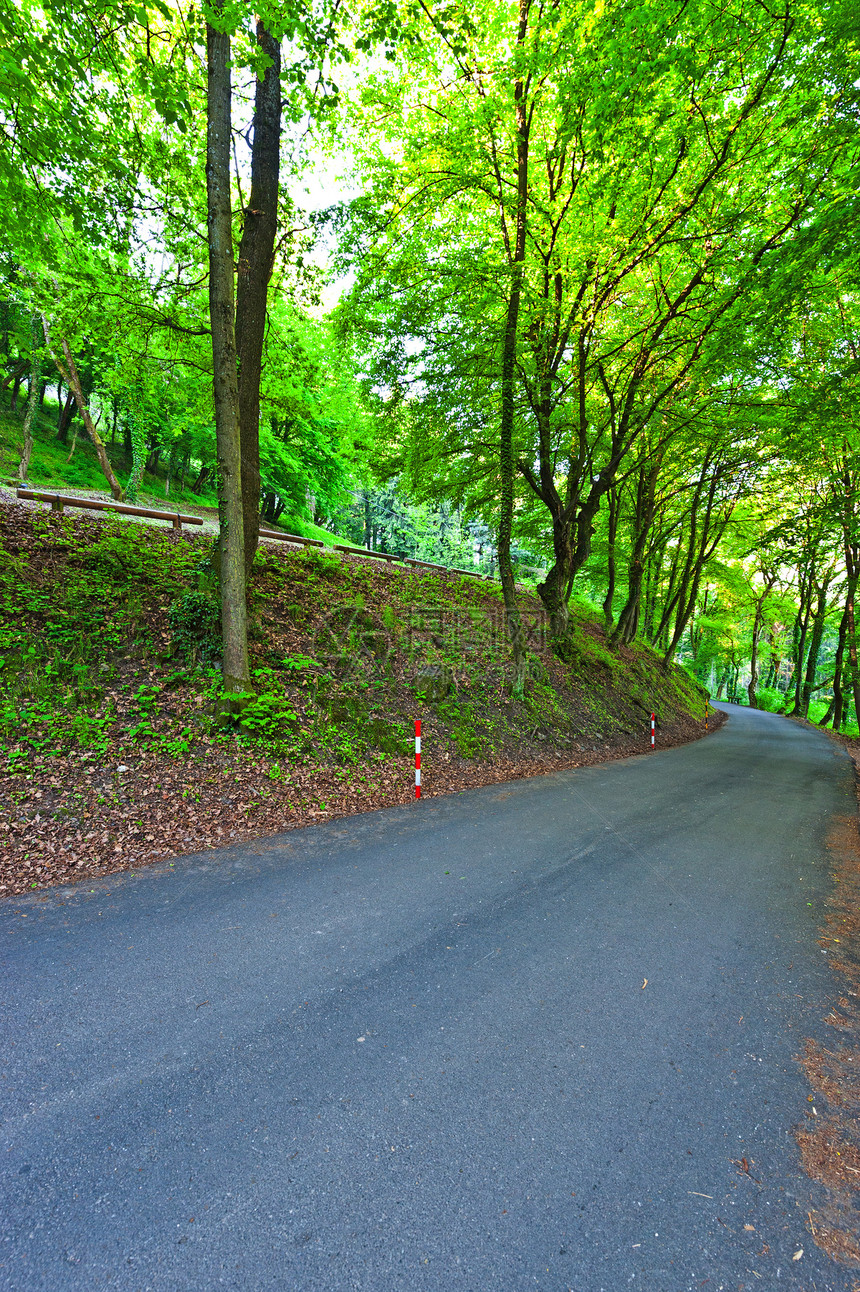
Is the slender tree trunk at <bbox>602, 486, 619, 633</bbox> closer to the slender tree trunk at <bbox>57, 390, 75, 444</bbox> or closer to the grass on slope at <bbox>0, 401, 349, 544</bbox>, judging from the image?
the grass on slope at <bbox>0, 401, 349, 544</bbox>

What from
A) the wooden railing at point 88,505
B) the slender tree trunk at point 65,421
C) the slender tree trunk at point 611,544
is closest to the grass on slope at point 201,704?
the wooden railing at point 88,505

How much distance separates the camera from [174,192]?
24.3ft

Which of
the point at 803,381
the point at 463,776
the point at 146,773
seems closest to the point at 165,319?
the point at 146,773

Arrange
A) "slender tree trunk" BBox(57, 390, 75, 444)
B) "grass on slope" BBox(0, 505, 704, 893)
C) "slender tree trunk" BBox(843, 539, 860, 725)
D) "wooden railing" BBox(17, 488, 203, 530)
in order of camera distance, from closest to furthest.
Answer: "grass on slope" BBox(0, 505, 704, 893), "wooden railing" BBox(17, 488, 203, 530), "slender tree trunk" BBox(843, 539, 860, 725), "slender tree trunk" BBox(57, 390, 75, 444)

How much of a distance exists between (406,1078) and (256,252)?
9792 millimetres

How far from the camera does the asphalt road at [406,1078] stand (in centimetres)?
164

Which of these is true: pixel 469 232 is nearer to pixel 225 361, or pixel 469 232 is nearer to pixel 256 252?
pixel 256 252

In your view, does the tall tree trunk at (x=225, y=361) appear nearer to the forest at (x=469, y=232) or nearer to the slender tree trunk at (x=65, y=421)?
the forest at (x=469, y=232)

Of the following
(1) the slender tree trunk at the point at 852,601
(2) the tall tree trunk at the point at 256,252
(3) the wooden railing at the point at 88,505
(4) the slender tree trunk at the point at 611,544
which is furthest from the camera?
(1) the slender tree trunk at the point at 852,601

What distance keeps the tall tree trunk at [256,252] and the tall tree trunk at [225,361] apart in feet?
2.49

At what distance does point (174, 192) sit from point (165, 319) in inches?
81.6

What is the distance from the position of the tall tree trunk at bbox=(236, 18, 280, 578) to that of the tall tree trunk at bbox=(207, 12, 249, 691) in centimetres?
76

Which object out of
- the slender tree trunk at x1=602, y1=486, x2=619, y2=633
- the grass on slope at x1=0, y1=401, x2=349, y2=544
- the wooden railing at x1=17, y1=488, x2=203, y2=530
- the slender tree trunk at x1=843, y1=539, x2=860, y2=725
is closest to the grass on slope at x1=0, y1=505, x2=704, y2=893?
the wooden railing at x1=17, y1=488, x2=203, y2=530

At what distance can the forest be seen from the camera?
19.5 ft
